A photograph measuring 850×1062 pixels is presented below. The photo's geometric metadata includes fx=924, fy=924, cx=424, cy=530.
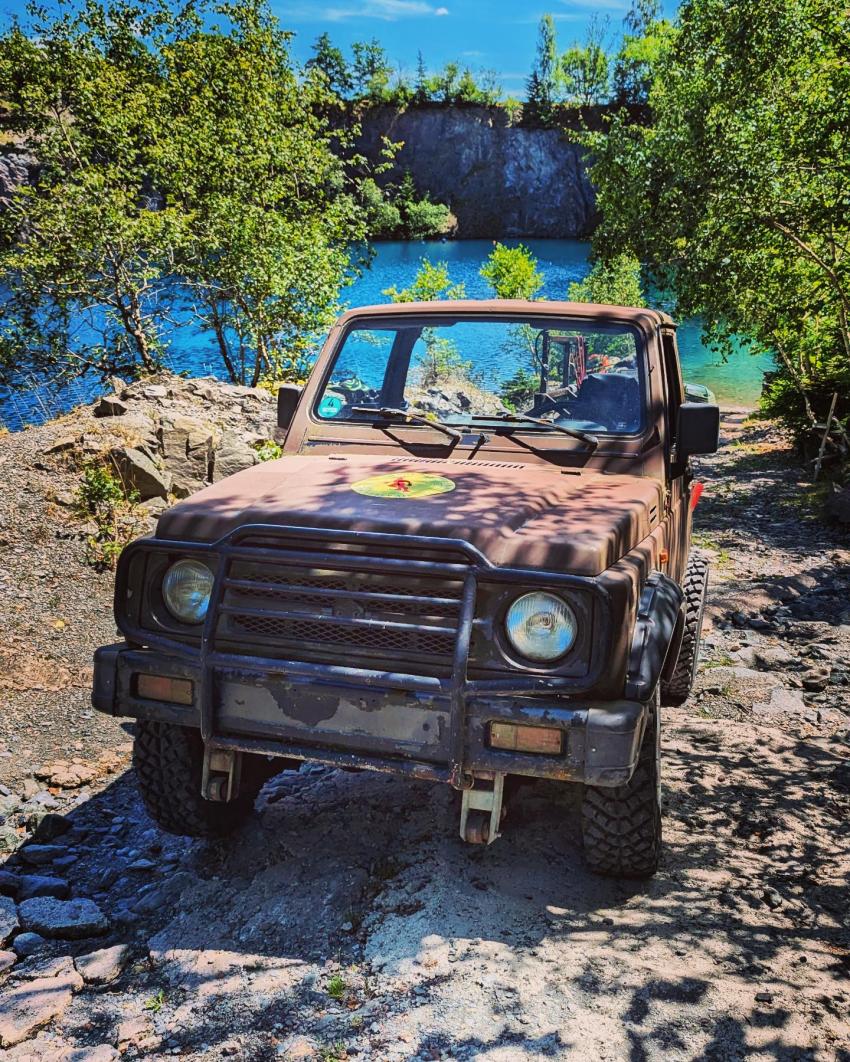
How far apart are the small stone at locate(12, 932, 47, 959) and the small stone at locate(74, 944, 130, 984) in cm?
17

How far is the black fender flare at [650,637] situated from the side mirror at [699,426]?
0.97 metres

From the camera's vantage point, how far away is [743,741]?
4.85m

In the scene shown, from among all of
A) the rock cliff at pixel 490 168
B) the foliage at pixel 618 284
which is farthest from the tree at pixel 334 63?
the foliage at pixel 618 284

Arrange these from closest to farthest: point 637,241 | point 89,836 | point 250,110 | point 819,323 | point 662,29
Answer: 1. point 89,836
2. point 819,323
3. point 250,110
4. point 637,241
5. point 662,29

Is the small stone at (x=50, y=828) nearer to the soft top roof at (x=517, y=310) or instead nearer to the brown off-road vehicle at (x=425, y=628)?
the brown off-road vehicle at (x=425, y=628)

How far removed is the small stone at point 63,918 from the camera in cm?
331

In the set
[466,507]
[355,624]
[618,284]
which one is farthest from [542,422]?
[618,284]

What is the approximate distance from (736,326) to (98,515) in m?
8.52

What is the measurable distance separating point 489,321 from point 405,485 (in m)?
1.30

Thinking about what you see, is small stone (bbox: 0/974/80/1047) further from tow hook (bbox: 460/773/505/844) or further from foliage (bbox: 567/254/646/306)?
foliage (bbox: 567/254/646/306)

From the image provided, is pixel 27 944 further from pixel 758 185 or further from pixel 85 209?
pixel 85 209

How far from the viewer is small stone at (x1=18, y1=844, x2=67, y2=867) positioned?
3814 mm

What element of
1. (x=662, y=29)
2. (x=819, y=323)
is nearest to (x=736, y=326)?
(x=819, y=323)

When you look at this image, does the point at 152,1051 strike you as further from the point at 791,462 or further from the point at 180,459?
the point at 791,462
